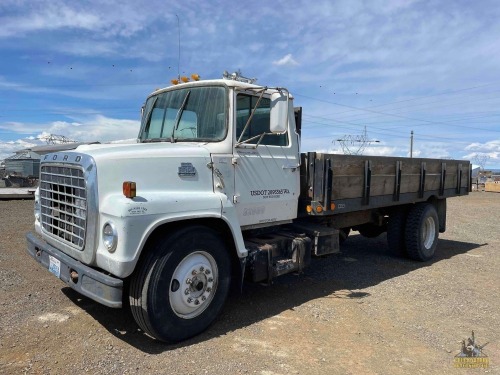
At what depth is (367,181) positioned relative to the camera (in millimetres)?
6070

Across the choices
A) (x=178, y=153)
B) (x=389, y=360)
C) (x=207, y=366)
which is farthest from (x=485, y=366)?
Result: (x=178, y=153)

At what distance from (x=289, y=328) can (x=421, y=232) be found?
4249 mm

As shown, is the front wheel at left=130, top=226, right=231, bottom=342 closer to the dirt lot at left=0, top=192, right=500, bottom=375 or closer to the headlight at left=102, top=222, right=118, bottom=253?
the dirt lot at left=0, top=192, right=500, bottom=375

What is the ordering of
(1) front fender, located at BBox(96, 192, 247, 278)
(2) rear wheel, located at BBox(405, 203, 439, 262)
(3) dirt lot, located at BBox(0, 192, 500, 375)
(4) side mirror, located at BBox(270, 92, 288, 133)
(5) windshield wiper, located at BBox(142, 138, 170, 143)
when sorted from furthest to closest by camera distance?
(2) rear wheel, located at BBox(405, 203, 439, 262)
(5) windshield wiper, located at BBox(142, 138, 170, 143)
(4) side mirror, located at BBox(270, 92, 288, 133)
(3) dirt lot, located at BBox(0, 192, 500, 375)
(1) front fender, located at BBox(96, 192, 247, 278)

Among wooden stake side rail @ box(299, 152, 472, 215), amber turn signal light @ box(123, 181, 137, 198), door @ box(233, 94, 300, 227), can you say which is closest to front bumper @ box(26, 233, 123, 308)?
amber turn signal light @ box(123, 181, 137, 198)

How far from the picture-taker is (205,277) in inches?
158

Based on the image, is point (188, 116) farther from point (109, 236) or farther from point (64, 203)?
point (109, 236)

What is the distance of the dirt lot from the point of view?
3518mm

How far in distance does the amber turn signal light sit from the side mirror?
5.11ft

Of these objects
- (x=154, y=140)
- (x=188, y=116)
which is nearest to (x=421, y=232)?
(x=188, y=116)

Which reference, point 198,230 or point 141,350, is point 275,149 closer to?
point 198,230

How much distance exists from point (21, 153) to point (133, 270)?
43.9 metres

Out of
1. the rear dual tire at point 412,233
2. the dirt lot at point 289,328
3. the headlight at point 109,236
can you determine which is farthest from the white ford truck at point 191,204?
the rear dual tire at point 412,233

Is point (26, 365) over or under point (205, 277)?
under
